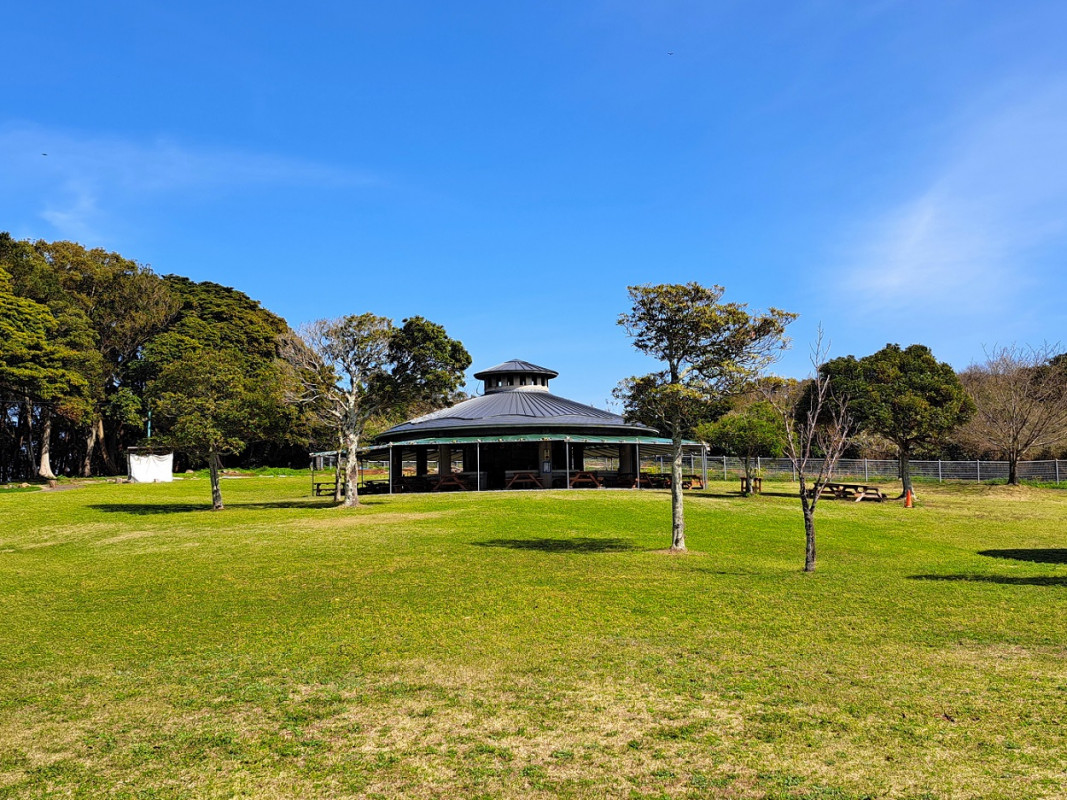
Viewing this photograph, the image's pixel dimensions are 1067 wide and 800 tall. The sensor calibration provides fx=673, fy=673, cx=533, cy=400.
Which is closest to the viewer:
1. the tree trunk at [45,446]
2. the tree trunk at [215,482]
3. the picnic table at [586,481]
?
the tree trunk at [215,482]

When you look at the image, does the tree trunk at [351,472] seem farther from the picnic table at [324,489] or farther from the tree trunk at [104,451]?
the tree trunk at [104,451]

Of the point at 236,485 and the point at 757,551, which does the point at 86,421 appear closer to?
the point at 236,485

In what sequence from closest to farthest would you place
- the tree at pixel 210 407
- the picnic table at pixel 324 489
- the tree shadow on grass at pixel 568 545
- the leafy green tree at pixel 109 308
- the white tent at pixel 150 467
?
the tree shadow on grass at pixel 568 545, the tree at pixel 210 407, the picnic table at pixel 324 489, the white tent at pixel 150 467, the leafy green tree at pixel 109 308

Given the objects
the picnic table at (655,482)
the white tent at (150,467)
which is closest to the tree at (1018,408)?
the picnic table at (655,482)

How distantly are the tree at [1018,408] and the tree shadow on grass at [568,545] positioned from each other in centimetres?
2680

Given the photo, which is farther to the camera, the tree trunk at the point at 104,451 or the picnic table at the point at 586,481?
the tree trunk at the point at 104,451

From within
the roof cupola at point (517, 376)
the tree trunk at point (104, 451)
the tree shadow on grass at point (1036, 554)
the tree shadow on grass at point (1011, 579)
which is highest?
the roof cupola at point (517, 376)

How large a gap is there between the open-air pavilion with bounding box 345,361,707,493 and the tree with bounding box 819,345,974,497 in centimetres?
822

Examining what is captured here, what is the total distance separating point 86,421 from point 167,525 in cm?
2914

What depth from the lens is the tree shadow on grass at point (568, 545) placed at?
600 inches

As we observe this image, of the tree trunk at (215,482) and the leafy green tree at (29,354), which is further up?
the leafy green tree at (29,354)

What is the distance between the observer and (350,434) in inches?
1034

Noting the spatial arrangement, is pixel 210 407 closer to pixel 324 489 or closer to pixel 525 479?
pixel 324 489

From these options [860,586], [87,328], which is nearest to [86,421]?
[87,328]
